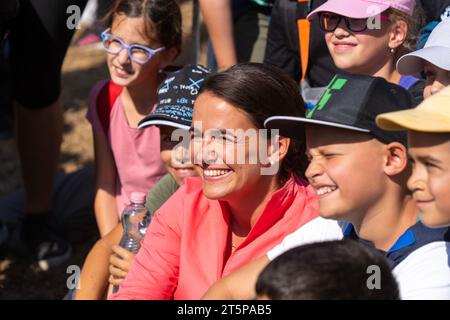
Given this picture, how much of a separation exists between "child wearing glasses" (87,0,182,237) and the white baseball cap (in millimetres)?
1169

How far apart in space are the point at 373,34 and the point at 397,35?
97 millimetres

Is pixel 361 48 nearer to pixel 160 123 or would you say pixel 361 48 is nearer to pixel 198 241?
pixel 160 123

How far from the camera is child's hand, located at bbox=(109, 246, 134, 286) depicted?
114 inches

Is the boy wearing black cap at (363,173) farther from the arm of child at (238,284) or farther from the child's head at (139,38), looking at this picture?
the child's head at (139,38)

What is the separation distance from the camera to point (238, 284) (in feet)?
7.34

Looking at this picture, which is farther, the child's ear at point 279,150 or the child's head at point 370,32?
the child's head at point 370,32

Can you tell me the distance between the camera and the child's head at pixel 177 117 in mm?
3029

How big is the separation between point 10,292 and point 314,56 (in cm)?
190

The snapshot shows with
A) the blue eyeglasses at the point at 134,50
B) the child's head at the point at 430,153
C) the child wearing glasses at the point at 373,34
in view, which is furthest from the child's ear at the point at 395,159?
the blue eyeglasses at the point at 134,50

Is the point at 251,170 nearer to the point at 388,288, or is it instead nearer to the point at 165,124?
the point at 165,124

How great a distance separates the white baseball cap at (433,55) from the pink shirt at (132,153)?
48.8 inches

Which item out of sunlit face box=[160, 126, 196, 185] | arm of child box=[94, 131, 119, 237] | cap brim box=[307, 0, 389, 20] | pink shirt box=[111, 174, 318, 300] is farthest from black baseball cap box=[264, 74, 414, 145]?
arm of child box=[94, 131, 119, 237]

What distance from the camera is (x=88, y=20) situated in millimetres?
6969

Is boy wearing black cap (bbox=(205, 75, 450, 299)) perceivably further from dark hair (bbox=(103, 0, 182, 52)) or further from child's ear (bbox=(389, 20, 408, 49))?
dark hair (bbox=(103, 0, 182, 52))
